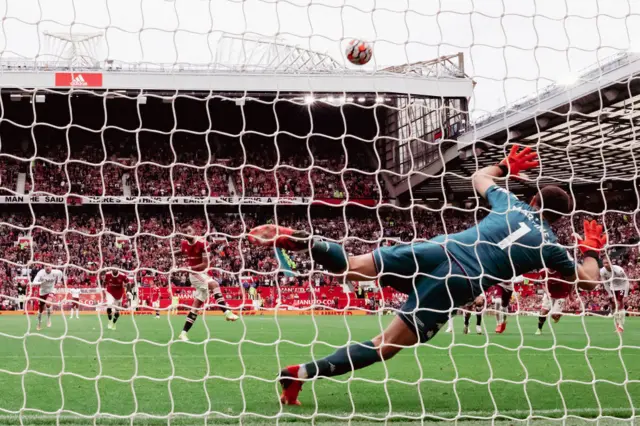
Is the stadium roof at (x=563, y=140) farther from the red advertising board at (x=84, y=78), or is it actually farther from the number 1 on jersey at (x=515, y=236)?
the red advertising board at (x=84, y=78)

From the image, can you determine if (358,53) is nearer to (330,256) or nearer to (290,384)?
(330,256)

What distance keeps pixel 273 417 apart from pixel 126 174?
2606 centimetres

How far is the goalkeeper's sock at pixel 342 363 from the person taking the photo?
478 centimetres

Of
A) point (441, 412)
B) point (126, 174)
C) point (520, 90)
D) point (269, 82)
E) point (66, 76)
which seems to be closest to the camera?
point (441, 412)

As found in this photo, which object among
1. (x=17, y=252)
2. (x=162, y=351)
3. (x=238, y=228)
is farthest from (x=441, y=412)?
(x=238, y=228)

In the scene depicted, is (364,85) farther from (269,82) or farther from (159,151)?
(159,151)

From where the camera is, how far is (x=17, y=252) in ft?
81.5

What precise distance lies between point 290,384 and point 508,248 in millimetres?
1747

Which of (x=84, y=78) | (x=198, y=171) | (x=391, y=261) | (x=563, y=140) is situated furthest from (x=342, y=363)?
(x=198, y=171)

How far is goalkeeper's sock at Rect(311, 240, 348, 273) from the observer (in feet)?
14.6

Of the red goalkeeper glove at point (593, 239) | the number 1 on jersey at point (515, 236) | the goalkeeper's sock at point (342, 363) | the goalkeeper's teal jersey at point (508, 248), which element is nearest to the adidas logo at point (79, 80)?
the goalkeeper's sock at point (342, 363)

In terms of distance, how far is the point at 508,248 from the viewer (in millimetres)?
4727

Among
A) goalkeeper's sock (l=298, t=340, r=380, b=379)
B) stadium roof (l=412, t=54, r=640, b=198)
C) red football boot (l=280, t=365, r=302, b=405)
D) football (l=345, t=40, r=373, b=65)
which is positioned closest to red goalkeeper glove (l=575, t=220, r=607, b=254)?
goalkeeper's sock (l=298, t=340, r=380, b=379)

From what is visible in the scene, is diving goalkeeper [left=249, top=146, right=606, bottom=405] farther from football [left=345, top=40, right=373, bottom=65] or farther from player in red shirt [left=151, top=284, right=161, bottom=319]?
player in red shirt [left=151, top=284, right=161, bottom=319]
